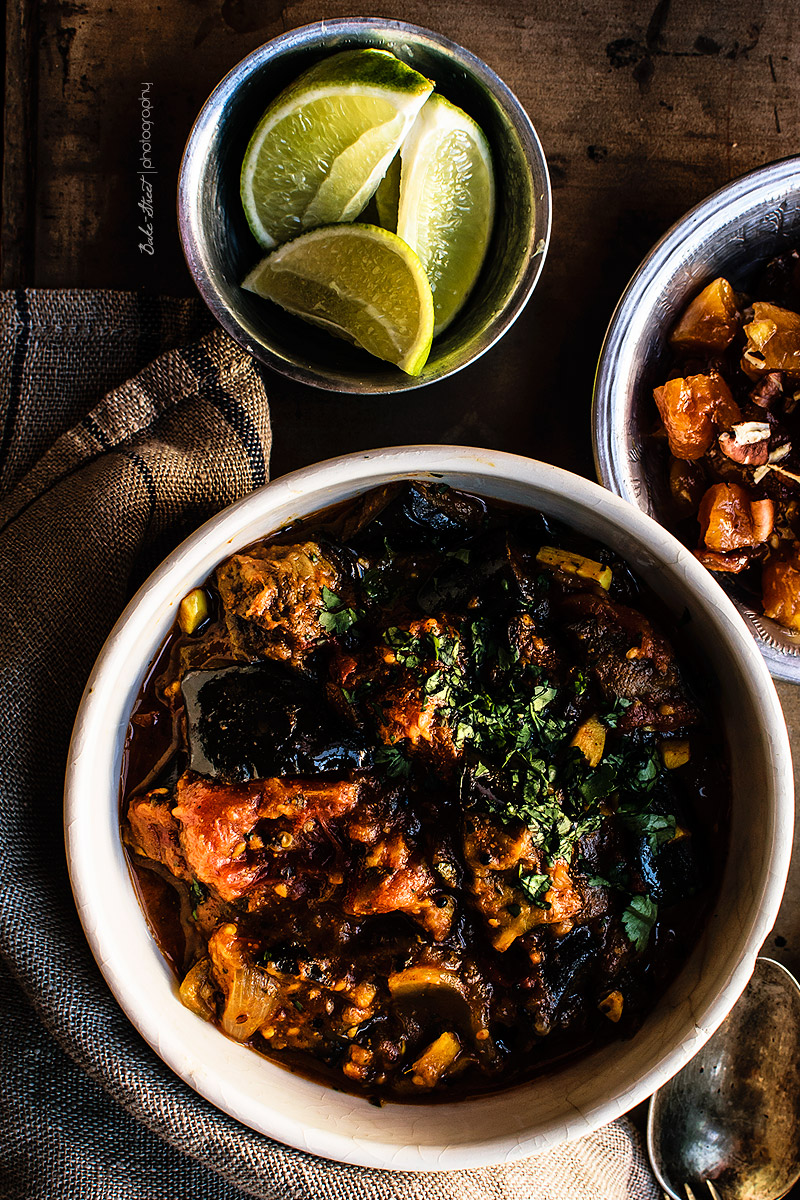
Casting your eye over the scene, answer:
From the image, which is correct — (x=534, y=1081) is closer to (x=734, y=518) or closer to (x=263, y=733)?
(x=263, y=733)

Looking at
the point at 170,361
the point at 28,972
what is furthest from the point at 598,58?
the point at 28,972

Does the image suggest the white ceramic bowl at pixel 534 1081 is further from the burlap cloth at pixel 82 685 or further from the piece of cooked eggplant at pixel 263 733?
the burlap cloth at pixel 82 685

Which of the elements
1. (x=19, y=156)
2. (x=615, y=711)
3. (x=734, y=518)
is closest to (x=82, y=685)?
(x=615, y=711)

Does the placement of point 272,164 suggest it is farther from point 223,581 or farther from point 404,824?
point 404,824

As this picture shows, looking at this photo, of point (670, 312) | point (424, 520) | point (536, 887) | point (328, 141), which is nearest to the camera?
point (536, 887)

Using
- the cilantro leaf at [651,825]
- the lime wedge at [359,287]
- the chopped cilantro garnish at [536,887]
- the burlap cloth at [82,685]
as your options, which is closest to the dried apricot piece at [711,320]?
the lime wedge at [359,287]

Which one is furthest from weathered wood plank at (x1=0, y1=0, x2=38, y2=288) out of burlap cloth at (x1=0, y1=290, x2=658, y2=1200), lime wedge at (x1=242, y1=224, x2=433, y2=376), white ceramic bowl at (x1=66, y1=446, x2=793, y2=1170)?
white ceramic bowl at (x1=66, y1=446, x2=793, y2=1170)

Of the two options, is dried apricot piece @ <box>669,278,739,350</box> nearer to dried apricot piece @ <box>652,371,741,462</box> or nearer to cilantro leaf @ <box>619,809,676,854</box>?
dried apricot piece @ <box>652,371,741,462</box>
